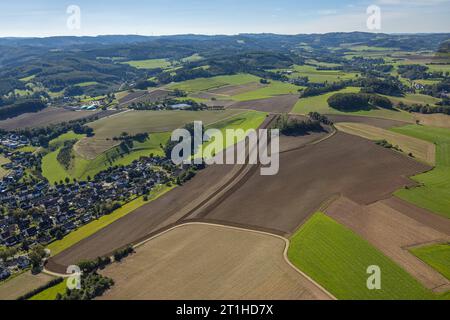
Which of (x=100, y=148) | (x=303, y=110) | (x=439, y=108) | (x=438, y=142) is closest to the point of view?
(x=438, y=142)

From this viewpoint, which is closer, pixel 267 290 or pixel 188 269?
pixel 267 290

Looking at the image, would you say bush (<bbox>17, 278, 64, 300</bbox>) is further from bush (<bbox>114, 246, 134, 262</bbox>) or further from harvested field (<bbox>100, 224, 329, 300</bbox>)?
bush (<bbox>114, 246, 134, 262</bbox>)

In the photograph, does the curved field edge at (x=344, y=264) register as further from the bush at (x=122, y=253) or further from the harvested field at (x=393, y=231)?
the bush at (x=122, y=253)

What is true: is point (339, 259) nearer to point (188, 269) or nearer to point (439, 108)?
point (188, 269)

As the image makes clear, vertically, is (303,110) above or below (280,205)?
above

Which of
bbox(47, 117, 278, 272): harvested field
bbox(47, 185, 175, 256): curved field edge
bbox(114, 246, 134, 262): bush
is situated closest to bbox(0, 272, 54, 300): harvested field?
bbox(47, 117, 278, 272): harvested field

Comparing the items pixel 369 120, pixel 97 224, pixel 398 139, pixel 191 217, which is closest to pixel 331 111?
pixel 369 120

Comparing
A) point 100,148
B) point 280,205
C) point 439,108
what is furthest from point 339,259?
point 439,108
